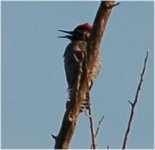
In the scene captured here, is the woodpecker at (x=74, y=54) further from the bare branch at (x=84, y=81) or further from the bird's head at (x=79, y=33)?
the bare branch at (x=84, y=81)

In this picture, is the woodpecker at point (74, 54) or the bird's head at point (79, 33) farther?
the bird's head at point (79, 33)

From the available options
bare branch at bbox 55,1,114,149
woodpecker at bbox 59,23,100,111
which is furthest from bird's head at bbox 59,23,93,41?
bare branch at bbox 55,1,114,149

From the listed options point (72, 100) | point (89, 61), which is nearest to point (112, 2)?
point (89, 61)

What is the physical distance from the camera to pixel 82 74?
12.1 ft

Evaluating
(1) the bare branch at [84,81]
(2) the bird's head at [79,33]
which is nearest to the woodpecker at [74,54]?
(2) the bird's head at [79,33]

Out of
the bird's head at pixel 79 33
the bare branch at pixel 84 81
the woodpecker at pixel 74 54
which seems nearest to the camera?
the bare branch at pixel 84 81

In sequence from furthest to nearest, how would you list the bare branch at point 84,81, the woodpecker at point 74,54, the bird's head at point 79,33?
the bird's head at point 79,33 < the woodpecker at point 74,54 < the bare branch at point 84,81

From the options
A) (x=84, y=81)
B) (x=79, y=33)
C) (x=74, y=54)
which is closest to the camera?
(x=84, y=81)

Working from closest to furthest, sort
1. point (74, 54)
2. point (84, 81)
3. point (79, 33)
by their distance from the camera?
point (84, 81) → point (74, 54) → point (79, 33)

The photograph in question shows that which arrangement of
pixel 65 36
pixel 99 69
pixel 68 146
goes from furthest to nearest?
1. pixel 65 36
2. pixel 99 69
3. pixel 68 146

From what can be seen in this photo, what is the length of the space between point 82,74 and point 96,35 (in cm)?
26

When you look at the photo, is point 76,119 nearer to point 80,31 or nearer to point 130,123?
point 130,123

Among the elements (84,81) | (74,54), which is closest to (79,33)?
(74,54)

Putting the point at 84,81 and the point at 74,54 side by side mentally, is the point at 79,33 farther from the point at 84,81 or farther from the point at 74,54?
the point at 84,81
